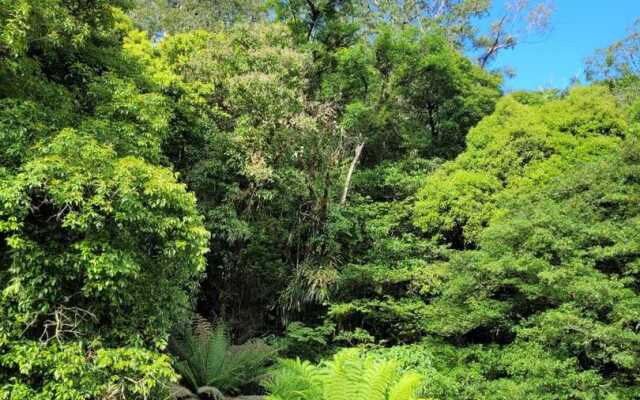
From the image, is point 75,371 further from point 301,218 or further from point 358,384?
point 301,218

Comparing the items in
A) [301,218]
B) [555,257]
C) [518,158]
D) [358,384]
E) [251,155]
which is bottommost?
[358,384]

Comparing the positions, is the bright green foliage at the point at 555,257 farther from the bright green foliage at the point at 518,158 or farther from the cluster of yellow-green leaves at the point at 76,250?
the cluster of yellow-green leaves at the point at 76,250

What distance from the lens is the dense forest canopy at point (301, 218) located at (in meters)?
4.12

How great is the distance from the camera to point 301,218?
9.68 metres

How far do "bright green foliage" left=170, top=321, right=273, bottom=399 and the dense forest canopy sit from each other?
0.10 feet

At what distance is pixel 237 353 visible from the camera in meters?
7.09

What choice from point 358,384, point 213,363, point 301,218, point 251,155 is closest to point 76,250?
point 358,384

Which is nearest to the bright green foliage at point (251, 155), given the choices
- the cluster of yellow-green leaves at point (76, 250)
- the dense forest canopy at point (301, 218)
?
the dense forest canopy at point (301, 218)

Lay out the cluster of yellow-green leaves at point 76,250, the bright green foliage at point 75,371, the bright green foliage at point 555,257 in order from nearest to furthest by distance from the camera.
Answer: the bright green foliage at point 75,371 < the cluster of yellow-green leaves at point 76,250 < the bright green foliage at point 555,257

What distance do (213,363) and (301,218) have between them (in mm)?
3667

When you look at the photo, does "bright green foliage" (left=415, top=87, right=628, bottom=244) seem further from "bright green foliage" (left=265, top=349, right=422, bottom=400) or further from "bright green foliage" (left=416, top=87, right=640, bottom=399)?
"bright green foliage" (left=265, top=349, right=422, bottom=400)

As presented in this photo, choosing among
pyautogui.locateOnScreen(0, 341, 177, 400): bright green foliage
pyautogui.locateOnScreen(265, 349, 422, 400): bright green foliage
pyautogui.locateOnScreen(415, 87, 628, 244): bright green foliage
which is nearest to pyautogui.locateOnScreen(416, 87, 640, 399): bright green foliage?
pyautogui.locateOnScreen(415, 87, 628, 244): bright green foliage

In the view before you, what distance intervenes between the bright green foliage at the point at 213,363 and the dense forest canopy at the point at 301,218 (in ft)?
0.10

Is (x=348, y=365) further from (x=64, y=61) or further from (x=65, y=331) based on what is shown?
(x=64, y=61)
